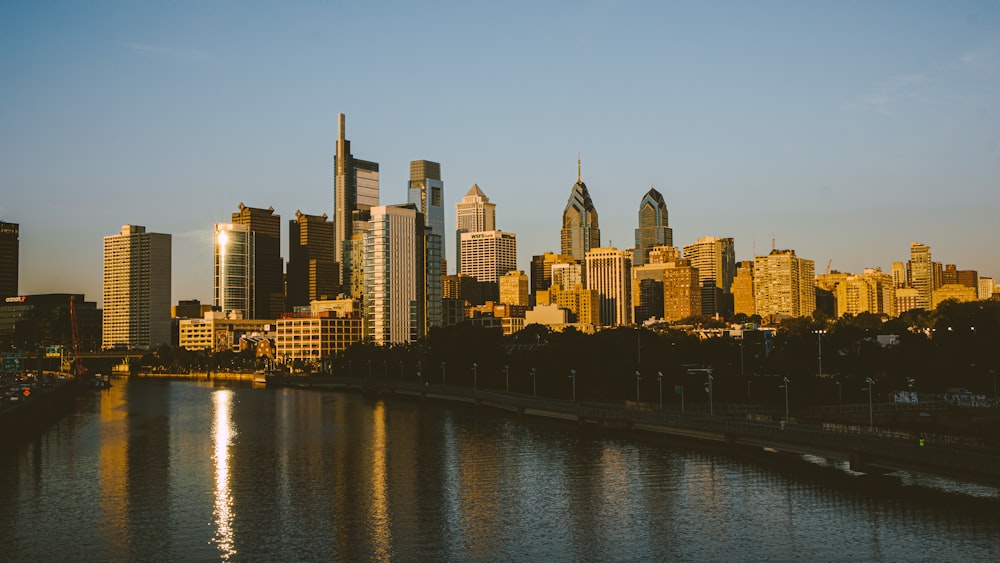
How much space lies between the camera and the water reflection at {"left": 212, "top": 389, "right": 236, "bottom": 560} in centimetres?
5575

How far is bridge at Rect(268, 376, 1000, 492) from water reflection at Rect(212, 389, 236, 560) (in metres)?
37.1

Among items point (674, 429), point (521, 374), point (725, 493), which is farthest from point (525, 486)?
point (521, 374)

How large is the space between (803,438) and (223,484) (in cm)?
4386

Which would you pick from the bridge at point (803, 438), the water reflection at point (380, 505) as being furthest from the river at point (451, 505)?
the bridge at point (803, 438)

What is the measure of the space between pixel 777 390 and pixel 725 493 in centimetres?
6385

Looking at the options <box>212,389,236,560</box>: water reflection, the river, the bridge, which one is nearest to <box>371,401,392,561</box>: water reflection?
the river

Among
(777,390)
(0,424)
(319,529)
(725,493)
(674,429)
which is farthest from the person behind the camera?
(777,390)

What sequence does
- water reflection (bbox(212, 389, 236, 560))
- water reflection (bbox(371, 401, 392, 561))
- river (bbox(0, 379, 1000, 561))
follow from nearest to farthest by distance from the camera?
water reflection (bbox(371, 401, 392, 561)) → river (bbox(0, 379, 1000, 561)) → water reflection (bbox(212, 389, 236, 560))

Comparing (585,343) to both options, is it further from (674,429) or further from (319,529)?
(319,529)

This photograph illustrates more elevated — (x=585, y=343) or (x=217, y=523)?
(x=585, y=343)

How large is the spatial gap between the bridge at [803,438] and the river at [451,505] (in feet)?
8.23

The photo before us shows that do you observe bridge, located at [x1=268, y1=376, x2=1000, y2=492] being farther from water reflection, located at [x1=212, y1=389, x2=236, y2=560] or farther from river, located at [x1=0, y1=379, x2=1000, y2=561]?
water reflection, located at [x1=212, y1=389, x2=236, y2=560]

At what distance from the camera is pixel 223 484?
74938 millimetres

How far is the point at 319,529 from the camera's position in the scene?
192 feet
